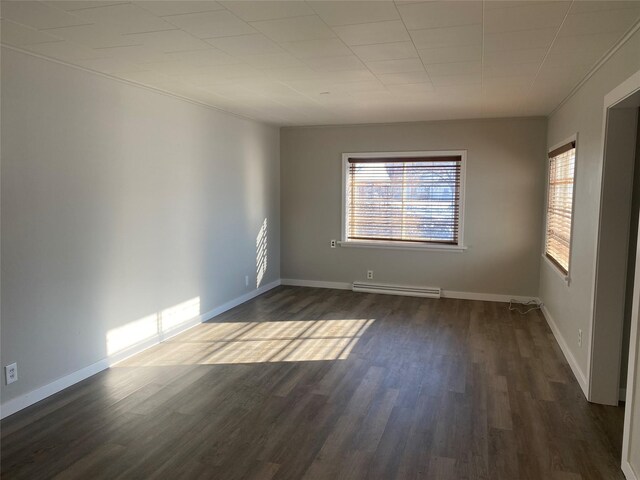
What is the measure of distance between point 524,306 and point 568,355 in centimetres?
191

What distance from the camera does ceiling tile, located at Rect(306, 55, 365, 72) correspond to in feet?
10.3

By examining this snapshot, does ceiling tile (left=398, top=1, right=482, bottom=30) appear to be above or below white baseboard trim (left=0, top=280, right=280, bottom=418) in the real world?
above

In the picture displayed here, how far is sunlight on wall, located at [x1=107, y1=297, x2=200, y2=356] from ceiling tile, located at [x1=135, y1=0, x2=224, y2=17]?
2612 millimetres

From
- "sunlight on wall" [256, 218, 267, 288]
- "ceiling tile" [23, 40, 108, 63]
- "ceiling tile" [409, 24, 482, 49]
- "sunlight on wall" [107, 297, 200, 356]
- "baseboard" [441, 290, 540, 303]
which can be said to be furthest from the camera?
"sunlight on wall" [256, 218, 267, 288]

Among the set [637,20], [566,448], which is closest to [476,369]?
[566,448]

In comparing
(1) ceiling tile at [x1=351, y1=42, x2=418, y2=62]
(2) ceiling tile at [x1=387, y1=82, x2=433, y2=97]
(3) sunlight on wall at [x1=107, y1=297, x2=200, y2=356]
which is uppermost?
(2) ceiling tile at [x1=387, y1=82, x2=433, y2=97]

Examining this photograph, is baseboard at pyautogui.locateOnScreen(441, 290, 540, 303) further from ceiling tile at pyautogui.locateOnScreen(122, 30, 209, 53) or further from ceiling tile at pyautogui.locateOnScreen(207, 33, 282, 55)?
ceiling tile at pyautogui.locateOnScreen(122, 30, 209, 53)

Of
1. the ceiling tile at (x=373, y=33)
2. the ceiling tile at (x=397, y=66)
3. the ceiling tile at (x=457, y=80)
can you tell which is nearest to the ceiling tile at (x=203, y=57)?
the ceiling tile at (x=373, y=33)

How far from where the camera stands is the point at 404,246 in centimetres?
646

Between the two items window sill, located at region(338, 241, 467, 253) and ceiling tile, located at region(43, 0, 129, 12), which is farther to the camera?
window sill, located at region(338, 241, 467, 253)

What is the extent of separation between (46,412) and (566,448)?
10.7ft

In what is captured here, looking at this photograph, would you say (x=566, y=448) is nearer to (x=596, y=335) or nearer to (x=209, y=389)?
(x=596, y=335)

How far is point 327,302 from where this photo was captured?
6.10 meters

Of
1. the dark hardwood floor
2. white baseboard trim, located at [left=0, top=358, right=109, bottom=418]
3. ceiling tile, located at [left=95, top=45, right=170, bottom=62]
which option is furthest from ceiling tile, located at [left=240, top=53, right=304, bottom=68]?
white baseboard trim, located at [left=0, top=358, right=109, bottom=418]
